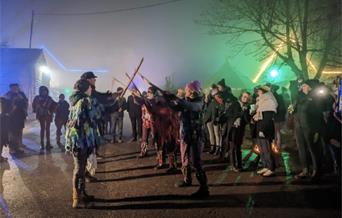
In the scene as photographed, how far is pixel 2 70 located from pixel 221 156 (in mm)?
30267

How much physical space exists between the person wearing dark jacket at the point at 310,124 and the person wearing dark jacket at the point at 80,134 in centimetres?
446

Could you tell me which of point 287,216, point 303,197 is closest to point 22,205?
point 287,216

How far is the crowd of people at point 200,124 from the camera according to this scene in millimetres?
6102

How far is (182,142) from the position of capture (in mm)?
6766

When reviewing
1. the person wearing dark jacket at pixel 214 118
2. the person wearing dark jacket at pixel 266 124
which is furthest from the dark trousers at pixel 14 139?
the person wearing dark jacket at pixel 266 124

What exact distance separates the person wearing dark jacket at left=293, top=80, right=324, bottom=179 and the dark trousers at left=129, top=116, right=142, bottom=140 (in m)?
7.34

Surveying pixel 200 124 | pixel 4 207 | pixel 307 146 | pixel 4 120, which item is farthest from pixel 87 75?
pixel 4 120

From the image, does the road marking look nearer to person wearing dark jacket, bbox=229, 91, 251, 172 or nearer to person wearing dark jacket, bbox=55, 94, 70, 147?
person wearing dark jacket, bbox=229, 91, 251, 172

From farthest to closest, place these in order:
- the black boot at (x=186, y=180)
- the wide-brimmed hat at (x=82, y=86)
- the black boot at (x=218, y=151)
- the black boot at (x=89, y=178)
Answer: the black boot at (x=218, y=151), the black boot at (x=89, y=178), the black boot at (x=186, y=180), the wide-brimmed hat at (x=82, y=86)

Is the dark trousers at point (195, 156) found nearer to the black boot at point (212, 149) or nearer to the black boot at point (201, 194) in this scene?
the black boot at point (201, 194)

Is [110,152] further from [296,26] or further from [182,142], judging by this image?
A: [296,26]

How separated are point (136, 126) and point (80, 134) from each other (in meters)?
8.82

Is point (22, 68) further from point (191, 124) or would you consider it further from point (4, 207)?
point (191, 124)

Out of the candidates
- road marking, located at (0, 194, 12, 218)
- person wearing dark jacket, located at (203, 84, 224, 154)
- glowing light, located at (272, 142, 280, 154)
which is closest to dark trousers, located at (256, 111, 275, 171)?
glowing light, located at (272, 142, 280, 154)
